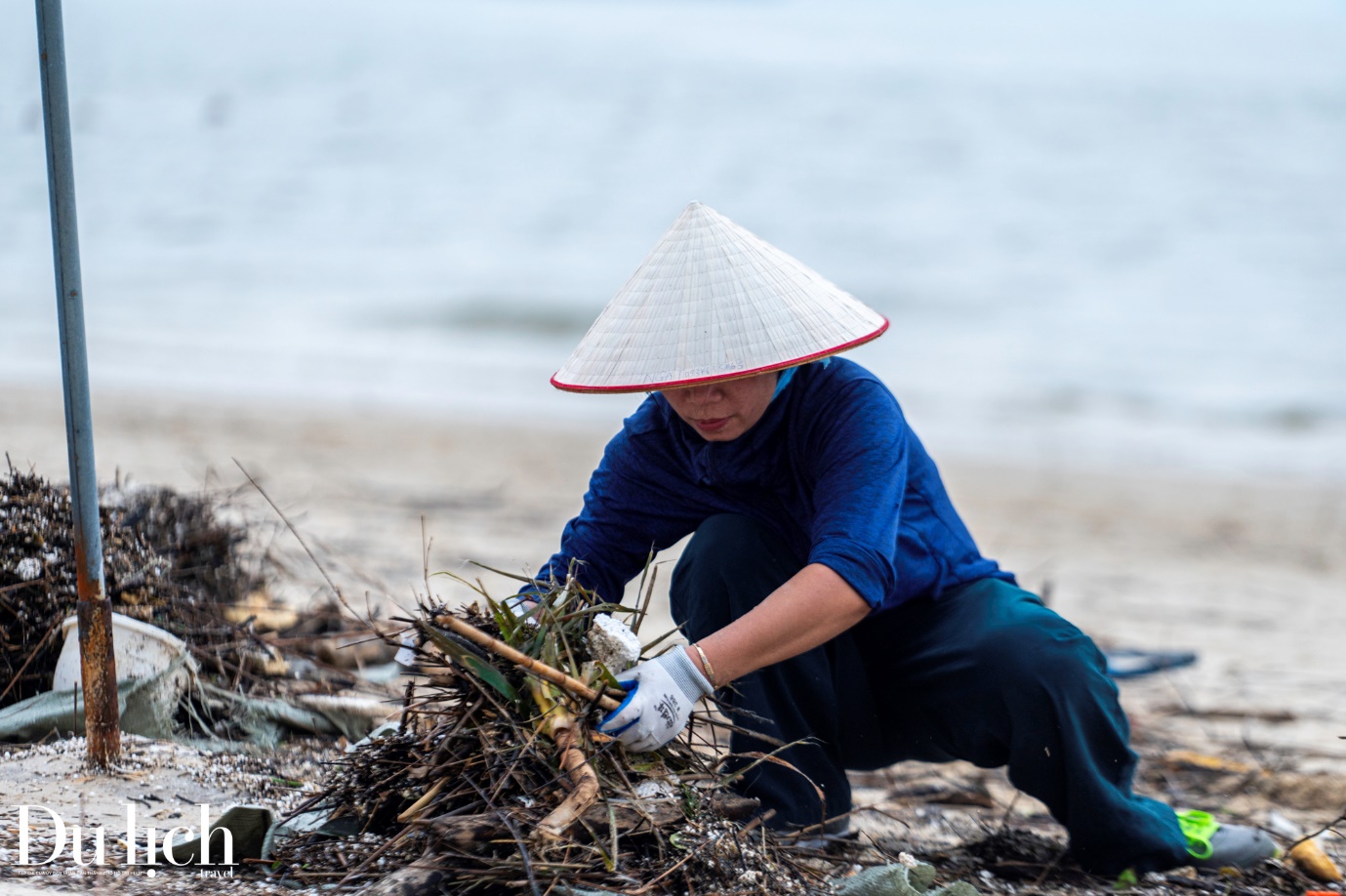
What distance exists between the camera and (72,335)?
6.53 feet

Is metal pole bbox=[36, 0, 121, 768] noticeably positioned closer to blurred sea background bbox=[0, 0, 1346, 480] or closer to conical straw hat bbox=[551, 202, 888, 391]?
conical straw hat bbox=[551, 202, 888, 391]

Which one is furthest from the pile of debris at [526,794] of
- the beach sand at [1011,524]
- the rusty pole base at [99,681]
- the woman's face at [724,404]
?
the beach sand at [1011,524]

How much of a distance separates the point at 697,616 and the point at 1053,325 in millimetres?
11530

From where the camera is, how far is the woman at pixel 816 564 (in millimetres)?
1972

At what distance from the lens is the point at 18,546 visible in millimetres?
2482

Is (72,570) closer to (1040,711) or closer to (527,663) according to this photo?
(527,663)

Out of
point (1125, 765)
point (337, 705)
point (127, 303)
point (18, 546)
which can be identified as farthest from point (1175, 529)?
point (127, 303)

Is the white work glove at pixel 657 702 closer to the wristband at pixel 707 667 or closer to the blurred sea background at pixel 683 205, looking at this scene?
the wristband at pixel 707 667

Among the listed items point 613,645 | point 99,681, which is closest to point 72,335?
point 99,681

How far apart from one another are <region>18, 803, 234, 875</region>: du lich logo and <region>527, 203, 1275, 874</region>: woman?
657 millimetres

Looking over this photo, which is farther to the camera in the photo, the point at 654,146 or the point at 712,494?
the point at 654,146

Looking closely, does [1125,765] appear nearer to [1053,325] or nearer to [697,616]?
[697,616]

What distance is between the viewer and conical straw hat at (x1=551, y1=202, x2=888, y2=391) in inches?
77.5

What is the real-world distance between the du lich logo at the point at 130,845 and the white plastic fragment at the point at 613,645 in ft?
2.11
